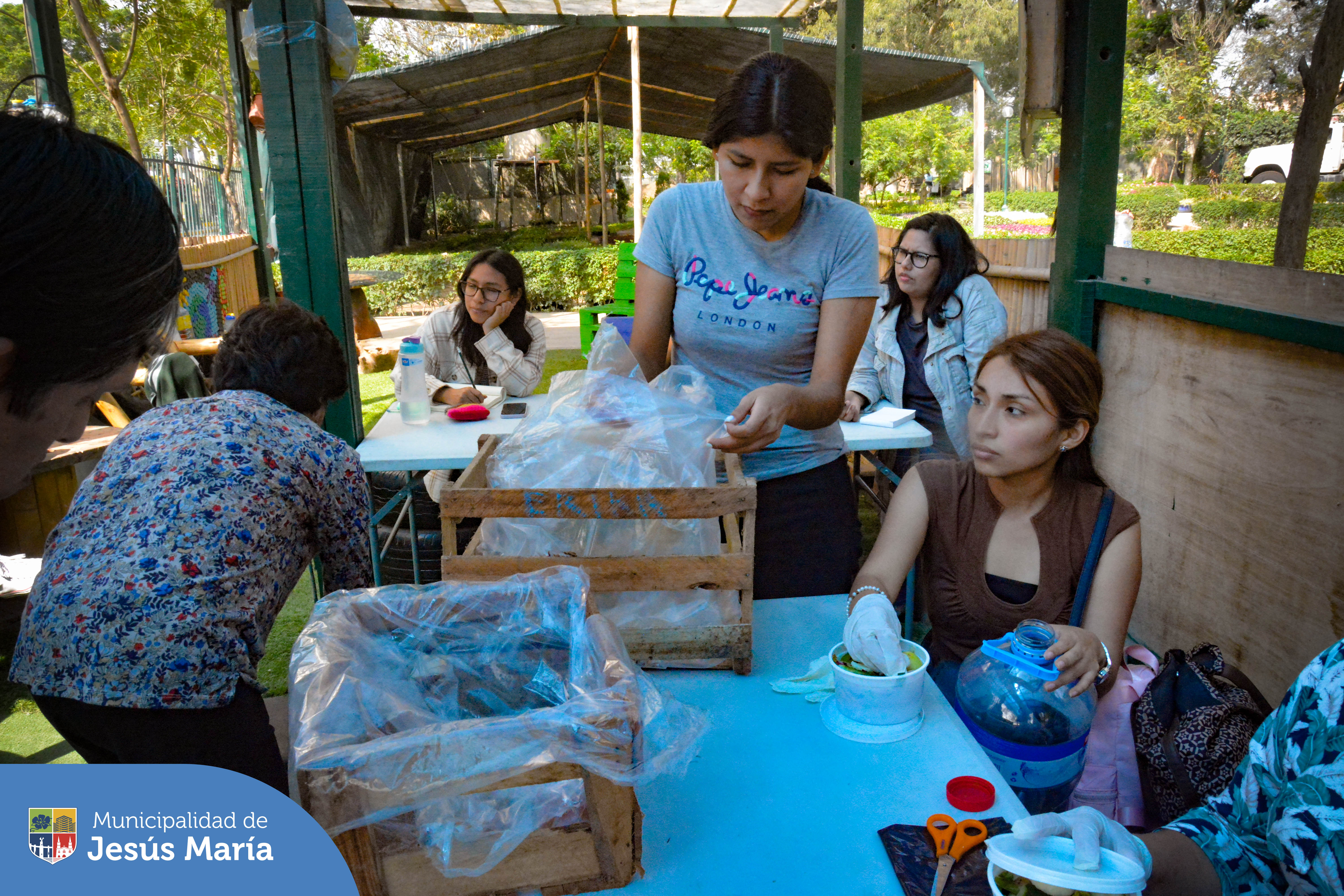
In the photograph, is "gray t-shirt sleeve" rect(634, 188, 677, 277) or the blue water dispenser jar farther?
"gray t-shirt sleeve" rect(634, 188, 677, 277)

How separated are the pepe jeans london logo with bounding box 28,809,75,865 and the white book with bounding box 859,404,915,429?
3.03m

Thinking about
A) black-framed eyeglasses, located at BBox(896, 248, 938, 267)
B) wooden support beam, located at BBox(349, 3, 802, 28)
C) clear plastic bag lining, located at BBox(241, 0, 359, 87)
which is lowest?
black-framed eyeglasses, located at BBox(896, 248, 938, 267)

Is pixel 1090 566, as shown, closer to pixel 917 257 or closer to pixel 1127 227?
pixel 917 257

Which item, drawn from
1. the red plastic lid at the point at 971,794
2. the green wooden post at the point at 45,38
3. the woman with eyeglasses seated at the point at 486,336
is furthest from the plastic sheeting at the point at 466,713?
the woman with eyeglasses seated at the point at 486,336

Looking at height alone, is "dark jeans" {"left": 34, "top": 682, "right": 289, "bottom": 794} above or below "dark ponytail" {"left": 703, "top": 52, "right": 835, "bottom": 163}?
below

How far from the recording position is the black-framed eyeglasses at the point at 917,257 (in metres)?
3.83

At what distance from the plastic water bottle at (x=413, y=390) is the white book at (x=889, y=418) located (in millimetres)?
1707

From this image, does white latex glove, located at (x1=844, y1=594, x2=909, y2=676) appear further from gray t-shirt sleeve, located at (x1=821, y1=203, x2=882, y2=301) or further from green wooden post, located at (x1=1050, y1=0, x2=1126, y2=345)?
green wooden post, located at (x1=1050, y1=0, x2=1126, y2=345)

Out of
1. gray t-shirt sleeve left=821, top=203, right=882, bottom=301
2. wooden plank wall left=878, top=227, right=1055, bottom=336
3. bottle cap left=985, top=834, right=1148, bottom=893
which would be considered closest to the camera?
bottle cap left=985, top=834, right=1148, bottom=893

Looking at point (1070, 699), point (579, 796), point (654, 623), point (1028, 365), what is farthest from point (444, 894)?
point (1028, 365)

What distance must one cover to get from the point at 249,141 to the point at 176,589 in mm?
5300

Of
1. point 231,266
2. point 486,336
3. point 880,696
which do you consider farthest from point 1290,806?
point 231,266

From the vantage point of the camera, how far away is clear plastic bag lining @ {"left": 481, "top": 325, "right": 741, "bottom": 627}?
5.18ft

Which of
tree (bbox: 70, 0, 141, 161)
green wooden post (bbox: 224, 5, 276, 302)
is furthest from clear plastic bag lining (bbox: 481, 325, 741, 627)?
tree (bbox: 70, 0, 141, 161)
